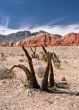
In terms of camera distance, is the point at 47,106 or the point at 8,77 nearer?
the point at 47,106

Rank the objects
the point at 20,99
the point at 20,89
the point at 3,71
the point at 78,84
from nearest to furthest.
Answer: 1. the point at 20,99
2. the point at 20,89
3. the point at 78,84
4. the point at 3,71

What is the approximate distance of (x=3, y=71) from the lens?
749 inches

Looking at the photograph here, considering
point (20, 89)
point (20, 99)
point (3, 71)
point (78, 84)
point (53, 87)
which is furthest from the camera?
point (3, 71)

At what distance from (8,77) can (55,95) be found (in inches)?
173

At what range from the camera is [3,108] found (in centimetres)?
1220

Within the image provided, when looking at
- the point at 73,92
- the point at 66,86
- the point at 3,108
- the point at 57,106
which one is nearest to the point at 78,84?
the point at 66,86

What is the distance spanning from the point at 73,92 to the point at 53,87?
1460 millimetres

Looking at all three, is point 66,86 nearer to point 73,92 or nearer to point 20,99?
point 73,92

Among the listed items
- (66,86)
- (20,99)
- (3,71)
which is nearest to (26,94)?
(20,99)

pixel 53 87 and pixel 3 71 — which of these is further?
pixel 3 71

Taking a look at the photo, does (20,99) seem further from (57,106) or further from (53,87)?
(53,87)

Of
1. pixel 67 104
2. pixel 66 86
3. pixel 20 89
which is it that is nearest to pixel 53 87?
pixel 66 86

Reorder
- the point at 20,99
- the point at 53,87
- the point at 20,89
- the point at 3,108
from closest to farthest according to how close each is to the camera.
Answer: the point at 3,108, the point at 20,99, the point at 20,89, the point at 53,87

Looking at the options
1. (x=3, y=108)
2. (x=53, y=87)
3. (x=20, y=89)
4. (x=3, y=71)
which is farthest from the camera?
(x=3, y=71)
